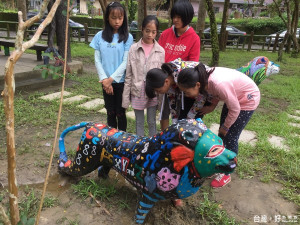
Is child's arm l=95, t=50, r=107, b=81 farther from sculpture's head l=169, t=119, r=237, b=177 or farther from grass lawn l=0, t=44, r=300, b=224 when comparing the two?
sculpture's head l=169, t=119, r=237, b=177

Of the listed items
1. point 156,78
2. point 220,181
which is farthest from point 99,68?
point 220,181

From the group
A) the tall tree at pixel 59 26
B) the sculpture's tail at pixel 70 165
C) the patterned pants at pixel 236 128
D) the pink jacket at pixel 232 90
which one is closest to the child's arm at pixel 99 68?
the sculpture's tail at pixel 70 165

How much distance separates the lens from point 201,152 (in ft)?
5.17

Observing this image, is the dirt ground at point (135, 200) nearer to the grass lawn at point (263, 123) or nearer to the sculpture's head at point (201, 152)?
the grass lawn at point (263, 123)

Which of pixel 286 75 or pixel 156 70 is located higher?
pixel 156 70

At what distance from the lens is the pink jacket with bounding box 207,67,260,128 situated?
6.60ft

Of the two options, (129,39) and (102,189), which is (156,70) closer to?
(129,39)

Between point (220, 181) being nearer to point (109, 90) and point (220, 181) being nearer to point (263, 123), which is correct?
point (109, 90)

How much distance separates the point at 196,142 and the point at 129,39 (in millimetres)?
1561

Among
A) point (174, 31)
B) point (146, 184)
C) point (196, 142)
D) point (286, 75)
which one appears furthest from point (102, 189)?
point (286, 75)

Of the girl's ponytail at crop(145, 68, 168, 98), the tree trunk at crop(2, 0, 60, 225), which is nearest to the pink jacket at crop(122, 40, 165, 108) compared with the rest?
the girl's ponytail at crop(145, 68, 168, 98)

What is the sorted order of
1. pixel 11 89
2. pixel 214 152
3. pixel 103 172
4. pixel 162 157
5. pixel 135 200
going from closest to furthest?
pixel 11 89 → pixel 214 152 → pixel 162 157 → pixel 135 200 → pixel 103 172

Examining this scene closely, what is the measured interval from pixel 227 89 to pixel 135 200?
1224mm

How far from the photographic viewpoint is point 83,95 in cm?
502
